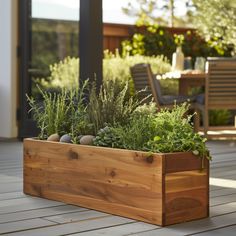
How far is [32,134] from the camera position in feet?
21.6

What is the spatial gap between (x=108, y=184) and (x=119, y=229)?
34cm

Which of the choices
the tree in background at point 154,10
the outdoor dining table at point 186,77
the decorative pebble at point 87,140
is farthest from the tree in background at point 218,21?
the decorative pebble at point 87,140

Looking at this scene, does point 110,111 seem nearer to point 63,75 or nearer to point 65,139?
point 65,139

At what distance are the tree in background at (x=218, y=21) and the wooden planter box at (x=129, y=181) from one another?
739 centimetres

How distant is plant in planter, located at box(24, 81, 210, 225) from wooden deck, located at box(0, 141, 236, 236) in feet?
0.22

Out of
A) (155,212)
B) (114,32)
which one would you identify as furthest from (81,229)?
(114,32)

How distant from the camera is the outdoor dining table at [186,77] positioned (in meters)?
6.72

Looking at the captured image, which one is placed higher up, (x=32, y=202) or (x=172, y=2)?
(x=172, y=2)

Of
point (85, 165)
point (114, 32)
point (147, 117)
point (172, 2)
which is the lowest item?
point (85, 165)

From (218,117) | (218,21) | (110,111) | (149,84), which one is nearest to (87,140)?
(110,111)

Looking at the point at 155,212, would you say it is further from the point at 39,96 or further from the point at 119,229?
the point at 39,96

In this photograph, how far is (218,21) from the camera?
10.2m

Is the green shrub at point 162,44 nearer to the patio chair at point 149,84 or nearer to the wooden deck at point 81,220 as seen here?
the patio chair at point 149,84

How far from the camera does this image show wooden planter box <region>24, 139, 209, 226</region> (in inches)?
100
